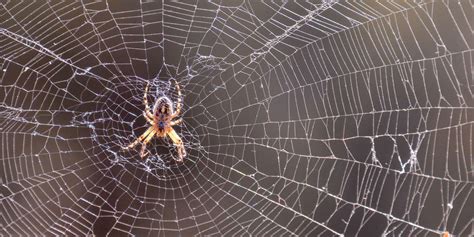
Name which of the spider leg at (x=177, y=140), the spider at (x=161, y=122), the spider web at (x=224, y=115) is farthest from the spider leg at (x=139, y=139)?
the spider web at (x=224, y=115)

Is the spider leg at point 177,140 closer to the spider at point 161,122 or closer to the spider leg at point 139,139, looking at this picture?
the spider at point 161,122

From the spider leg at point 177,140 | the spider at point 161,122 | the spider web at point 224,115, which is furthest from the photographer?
the spider web at point 224,115

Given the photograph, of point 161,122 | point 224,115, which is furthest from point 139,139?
point 224,115

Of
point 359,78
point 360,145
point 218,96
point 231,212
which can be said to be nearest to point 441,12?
point 359,78

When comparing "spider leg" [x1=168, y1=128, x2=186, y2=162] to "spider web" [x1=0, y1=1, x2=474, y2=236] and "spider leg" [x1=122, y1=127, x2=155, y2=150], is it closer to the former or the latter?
"spider leg" [x1=122, y1=127, x2=155, y2=150]

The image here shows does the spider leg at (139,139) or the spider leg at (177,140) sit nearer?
the spider leg at (139,139)

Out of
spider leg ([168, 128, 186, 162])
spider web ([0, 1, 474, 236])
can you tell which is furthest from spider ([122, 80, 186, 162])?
spider web ([0, 1, 474, 236])

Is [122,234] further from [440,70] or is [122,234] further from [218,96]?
[440,70]
